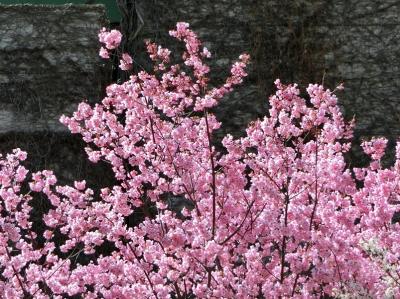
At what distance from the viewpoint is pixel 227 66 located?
7.88 m

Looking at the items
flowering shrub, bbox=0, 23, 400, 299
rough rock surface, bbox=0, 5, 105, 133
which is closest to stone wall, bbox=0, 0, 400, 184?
rough rock surface, bbox=0, 5, 105, 133

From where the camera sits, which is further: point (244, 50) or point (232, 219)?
point (244, 50)

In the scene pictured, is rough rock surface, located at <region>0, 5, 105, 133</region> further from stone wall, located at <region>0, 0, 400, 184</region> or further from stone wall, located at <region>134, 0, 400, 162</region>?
stone wall, located at <region>134, 0, 400, 162</region>

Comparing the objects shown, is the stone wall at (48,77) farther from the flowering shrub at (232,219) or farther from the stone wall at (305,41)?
the flowering shrub at (232,219)

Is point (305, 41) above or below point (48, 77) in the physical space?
above

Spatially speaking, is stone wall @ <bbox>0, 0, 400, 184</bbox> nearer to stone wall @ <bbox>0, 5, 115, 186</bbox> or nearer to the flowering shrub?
stone wall @ <bbox>0, 5, 115, 186</bbox>

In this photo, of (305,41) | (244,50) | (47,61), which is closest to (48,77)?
(47,61)

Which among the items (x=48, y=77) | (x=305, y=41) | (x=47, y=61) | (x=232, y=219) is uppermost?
(x=232, y=219)

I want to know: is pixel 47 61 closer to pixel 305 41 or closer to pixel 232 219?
pixel 305 41

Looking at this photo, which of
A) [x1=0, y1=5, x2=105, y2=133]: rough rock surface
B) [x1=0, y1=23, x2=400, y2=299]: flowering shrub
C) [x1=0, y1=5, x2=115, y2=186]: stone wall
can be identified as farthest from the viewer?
[x1=0, y1=5, x2=105, y2=133]: rough rock surface

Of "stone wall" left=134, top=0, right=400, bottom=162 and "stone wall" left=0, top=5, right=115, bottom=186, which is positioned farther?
"stone wall" left=134, top=0, right=400, bottom=162

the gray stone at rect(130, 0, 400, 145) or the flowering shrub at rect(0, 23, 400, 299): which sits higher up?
the flowering shrub at rect(0, 23, 400, 299)

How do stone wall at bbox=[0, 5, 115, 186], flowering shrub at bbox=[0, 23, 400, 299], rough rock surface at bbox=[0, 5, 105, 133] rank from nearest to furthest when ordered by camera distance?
flowering shrub at bbox=[0, 23, 400, 299]
stone wall at bbox=[0, 5, 115, 186]
rough rock surface at bbox=[0, 5, 105, 133]

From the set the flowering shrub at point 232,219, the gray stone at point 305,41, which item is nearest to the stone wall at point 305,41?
the gray stone at point 305,41
